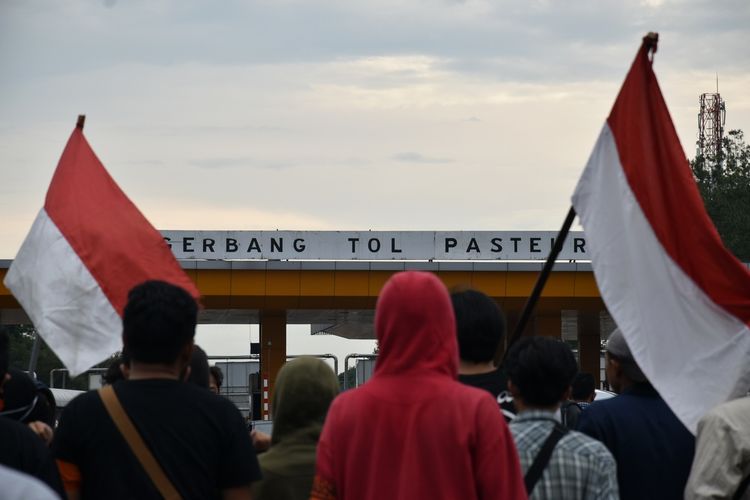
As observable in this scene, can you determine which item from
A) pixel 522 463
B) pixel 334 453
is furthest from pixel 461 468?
pixel 522 463

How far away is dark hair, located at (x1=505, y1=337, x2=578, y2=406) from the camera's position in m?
5.23

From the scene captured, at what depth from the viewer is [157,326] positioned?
15.8 feet

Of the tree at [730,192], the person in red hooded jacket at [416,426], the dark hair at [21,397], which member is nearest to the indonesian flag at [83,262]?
the dark hair at [21,397]

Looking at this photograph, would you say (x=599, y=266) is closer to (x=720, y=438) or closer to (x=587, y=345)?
(x=720, y=438)

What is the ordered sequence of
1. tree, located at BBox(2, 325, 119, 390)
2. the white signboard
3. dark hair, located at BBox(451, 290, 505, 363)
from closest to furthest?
dark hair, located at BBox(451, 290, 505, 363), the white signboard, tree, located at BBox(2, 325, 119, 390)

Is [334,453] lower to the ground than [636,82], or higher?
lower

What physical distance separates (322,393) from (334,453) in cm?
121

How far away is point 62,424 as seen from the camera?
15.8 ft

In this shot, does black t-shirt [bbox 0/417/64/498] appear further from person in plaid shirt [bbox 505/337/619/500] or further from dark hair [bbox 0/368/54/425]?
dark hair [bbox 0/368/54/425]

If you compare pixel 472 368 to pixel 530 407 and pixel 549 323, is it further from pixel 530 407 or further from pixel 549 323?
pixel 549 323

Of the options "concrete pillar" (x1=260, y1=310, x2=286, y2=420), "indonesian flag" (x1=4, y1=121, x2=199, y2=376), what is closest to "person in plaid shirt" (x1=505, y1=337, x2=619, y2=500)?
"indonesian flag" (x1=4, y1=121, x2=199, y2=376)

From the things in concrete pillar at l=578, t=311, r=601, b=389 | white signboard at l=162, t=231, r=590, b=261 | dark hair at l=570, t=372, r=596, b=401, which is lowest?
concrete pillar at l=578, t=311, r=601, b=389

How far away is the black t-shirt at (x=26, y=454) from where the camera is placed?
15.0 ft

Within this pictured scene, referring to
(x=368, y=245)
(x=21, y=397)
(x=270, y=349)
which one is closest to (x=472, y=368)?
(x=21, y=397)
